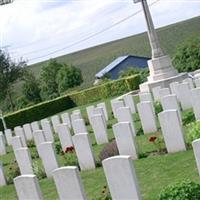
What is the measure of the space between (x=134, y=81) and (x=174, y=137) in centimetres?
2727

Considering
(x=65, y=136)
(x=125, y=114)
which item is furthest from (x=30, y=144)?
(x=125, y=114)

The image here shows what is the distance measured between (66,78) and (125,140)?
155ft

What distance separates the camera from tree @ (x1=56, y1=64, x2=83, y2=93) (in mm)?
58469

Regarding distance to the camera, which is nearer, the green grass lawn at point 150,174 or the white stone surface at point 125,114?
the green grass lawn at point 150,174

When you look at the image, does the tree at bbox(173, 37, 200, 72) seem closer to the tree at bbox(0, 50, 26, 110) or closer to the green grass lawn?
the tree at bbox(0, 50, 26, 110)

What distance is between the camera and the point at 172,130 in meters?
11.0

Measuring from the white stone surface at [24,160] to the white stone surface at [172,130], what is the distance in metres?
3.26

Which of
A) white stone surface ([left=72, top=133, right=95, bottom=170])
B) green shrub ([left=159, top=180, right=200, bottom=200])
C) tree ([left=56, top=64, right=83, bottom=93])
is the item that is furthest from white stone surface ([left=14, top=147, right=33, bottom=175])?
tree ([left=56, top=64, right=83, bottom=93])

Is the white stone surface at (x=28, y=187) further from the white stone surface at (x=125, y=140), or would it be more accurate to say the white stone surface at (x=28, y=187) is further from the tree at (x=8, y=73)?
the tree at (x=8, y=73)

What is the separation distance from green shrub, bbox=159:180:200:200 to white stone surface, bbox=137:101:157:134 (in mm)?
7621

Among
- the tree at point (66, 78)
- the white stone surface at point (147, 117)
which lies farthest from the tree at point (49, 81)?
the white stone surface at point (147, 117)

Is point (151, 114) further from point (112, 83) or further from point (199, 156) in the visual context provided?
point (112, 83)

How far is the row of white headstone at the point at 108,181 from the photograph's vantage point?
23.7 feet

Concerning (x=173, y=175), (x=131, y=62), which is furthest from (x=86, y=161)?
(x=131, y=62)
